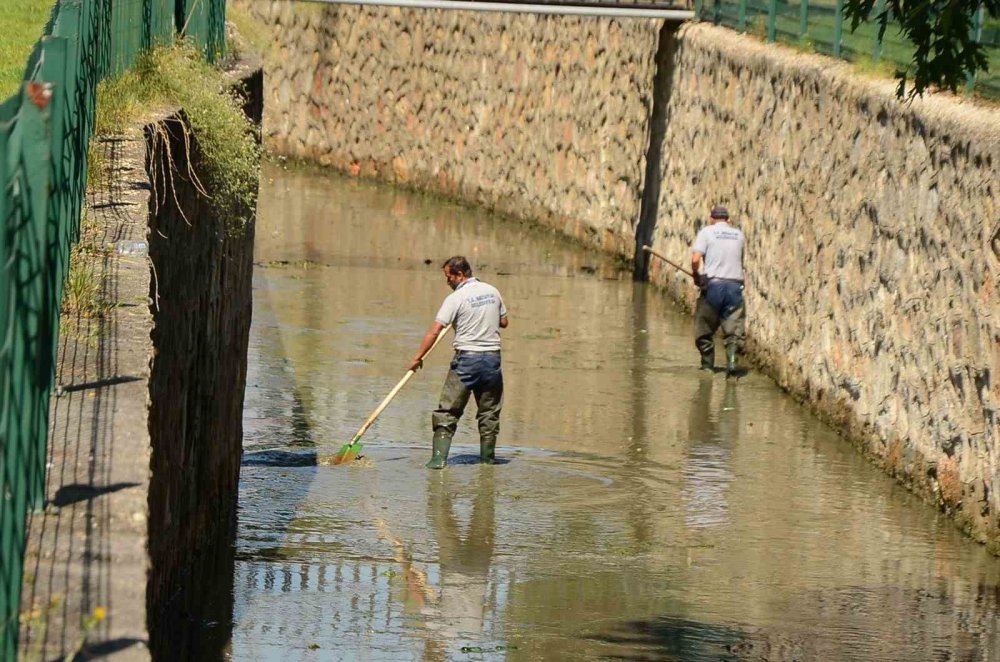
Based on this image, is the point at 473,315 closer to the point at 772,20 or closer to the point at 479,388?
the point at 479,388

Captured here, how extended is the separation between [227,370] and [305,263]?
10190 mm

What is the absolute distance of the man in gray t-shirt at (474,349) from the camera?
41.6 ft

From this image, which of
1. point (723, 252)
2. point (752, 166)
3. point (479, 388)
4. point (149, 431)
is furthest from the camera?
point (752, 166)

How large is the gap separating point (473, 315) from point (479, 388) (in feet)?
1.77

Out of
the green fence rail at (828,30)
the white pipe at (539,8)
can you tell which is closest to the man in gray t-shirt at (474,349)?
the green fence rail at (828,30)

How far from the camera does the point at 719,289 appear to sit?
1623 cm

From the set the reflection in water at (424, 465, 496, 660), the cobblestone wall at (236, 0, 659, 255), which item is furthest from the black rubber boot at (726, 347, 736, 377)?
the cobblestone wall at (236, 0, 659, 255)

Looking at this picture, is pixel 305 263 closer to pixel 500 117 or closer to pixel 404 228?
pixel 404 228

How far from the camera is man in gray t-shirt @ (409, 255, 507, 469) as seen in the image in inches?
499

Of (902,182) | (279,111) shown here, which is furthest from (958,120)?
(279,111)

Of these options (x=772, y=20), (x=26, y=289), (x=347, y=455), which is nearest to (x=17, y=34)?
(x=347, y=455)

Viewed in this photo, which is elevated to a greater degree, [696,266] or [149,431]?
[696,266]

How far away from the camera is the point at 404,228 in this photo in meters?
24.5

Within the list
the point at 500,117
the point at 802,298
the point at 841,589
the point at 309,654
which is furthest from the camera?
the point at 500,117
